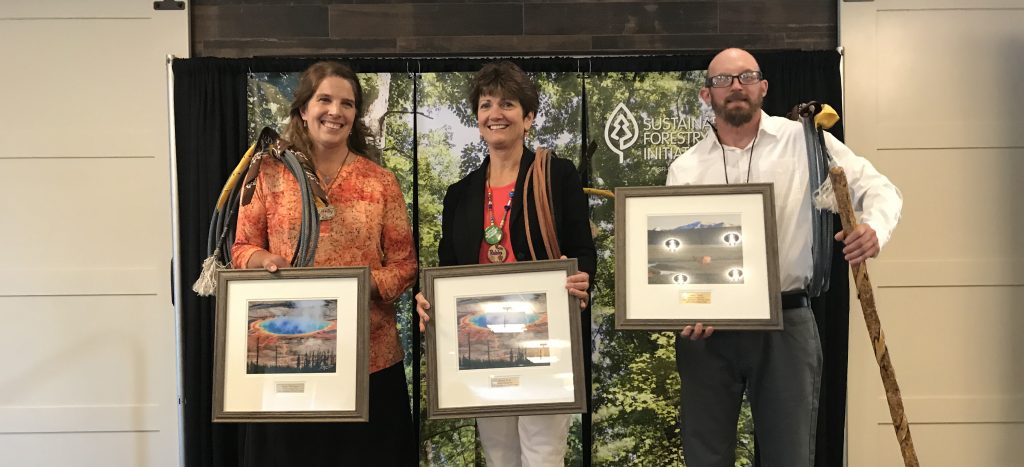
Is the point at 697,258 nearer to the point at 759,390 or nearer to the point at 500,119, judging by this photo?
the point at 759,390

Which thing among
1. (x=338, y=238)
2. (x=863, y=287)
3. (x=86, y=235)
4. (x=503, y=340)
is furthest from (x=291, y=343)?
(x=86, y=235)

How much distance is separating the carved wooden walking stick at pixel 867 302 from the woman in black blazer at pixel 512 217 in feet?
2.45

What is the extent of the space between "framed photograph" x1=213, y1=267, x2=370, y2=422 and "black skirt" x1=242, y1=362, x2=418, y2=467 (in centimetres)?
15

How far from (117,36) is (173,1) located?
331 millimetres

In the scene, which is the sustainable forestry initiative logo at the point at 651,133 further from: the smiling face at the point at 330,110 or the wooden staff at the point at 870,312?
the smiling face at the point at 330,110

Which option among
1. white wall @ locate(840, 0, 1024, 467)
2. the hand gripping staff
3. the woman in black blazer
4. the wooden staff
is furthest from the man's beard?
white wall @ locate(840, 0, 1024, 467)

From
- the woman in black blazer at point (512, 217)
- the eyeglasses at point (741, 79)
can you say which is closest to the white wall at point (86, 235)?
the woman in black blazer at point (512, 217)

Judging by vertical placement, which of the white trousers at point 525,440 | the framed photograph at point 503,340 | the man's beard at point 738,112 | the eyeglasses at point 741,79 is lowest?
the white trousers at point 525,440

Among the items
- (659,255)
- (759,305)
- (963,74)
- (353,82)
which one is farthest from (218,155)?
(963,74)

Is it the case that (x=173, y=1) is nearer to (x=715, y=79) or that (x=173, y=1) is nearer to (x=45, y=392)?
(x=45, y=392)

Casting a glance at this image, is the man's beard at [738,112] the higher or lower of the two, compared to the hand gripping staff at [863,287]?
higher

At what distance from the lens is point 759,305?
6.98ft

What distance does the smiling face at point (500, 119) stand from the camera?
2.36m

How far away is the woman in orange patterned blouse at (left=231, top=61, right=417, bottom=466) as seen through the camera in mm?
2254
